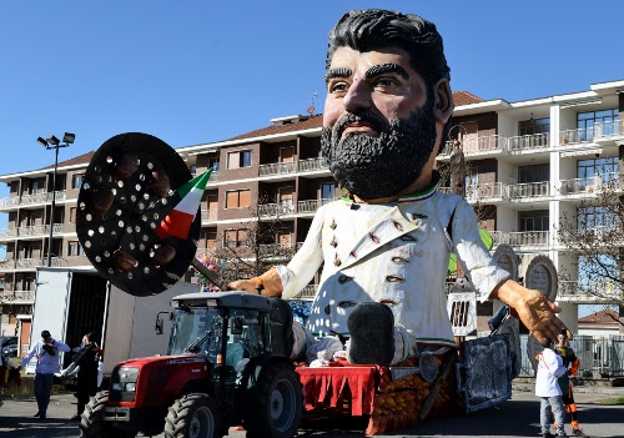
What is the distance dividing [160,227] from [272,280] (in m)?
2.21

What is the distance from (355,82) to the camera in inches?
479

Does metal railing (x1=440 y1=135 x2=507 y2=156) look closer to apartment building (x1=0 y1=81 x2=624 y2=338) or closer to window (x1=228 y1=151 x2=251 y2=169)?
apartment building (x1=0 y1=81 x2=624 y2=338)

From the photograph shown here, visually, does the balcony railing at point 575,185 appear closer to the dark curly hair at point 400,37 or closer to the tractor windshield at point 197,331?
the dark curly hair at point 400,37

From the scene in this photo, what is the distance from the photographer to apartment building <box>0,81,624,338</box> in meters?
41.0

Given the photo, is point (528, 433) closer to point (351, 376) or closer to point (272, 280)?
point (351, 376)

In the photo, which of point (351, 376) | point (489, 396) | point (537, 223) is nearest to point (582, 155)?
point (537, 223)

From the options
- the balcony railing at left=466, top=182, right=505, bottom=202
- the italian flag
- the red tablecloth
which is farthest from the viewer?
the balcony railing at left=466, top=182, right=505, bottom=202

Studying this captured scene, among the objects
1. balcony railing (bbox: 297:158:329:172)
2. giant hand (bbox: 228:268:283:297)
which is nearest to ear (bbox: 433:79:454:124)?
giant hand (bbox: 228:268:283:297)

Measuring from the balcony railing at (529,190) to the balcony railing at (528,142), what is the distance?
1.76 meters

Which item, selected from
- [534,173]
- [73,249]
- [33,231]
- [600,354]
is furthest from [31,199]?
[600,354]

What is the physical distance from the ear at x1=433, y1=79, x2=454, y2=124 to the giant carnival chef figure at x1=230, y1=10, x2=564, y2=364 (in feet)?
0.05

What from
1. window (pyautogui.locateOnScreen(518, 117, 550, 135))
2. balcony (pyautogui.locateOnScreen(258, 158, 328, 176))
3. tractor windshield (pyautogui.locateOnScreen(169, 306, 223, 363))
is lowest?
tractor windshield (pyautogui.locateOnScreen(169, 306, 223, 363))

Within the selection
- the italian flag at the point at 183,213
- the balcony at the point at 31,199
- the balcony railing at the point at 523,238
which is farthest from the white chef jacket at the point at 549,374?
the balcony at the point at 31,199

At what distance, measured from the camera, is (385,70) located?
472 inches
